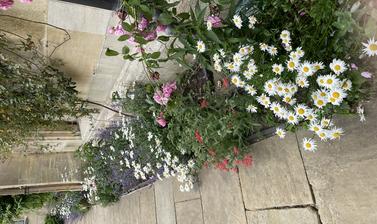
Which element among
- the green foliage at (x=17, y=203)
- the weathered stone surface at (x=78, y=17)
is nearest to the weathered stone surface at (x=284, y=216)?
the weathered stone surface at (x=78, y=17)

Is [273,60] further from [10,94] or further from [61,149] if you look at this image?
[61,149]

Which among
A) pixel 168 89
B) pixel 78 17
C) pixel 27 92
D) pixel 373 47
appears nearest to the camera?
pixel 373 47

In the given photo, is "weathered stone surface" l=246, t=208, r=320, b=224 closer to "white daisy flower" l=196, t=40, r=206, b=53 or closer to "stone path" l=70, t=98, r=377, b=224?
"stone path" l=70, t=98, r=377, b=224

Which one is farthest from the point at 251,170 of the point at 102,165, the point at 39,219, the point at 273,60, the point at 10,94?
the point at 39,219

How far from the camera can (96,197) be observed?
4988 mm

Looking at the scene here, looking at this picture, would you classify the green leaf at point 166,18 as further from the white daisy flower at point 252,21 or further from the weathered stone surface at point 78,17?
the weathered stone surface at point 78,17

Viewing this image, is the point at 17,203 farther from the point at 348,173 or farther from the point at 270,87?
the point at 348,173

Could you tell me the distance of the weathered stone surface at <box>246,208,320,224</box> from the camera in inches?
85.5

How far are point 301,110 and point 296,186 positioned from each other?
67 cm

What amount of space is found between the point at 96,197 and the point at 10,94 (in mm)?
2200

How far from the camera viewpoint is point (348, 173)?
1.97 metres

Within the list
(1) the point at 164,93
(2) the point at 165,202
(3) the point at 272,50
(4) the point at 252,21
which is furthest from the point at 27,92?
(3) the point at 272,50

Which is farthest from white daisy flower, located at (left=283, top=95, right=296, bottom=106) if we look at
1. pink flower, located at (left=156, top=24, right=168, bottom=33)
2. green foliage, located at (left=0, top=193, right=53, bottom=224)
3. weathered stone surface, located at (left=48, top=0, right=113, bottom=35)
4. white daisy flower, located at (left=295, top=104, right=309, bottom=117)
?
green foliage, located at (left=0, top=193, right=53, bottom=224)

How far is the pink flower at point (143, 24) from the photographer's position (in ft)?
7.20
